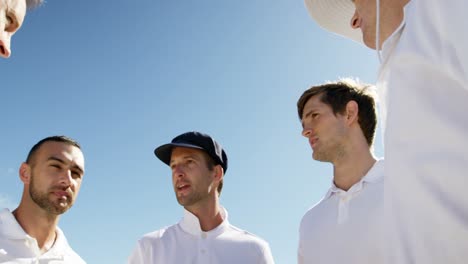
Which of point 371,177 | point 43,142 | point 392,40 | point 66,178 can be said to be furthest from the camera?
point 43,142

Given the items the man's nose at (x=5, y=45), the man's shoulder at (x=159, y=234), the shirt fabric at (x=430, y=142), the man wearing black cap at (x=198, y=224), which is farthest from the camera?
the man's shoulder at (x=159, y=234)

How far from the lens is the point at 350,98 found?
539 cm

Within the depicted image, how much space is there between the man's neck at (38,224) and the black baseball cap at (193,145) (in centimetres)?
167

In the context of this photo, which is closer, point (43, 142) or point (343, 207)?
point (343, 207)

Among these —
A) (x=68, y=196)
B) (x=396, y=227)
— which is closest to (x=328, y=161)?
(x=68, y=196)

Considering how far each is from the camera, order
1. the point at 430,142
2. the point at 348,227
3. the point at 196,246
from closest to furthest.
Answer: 1. the point at 430,142
2. the point at 348,227
3. the point at 196,246

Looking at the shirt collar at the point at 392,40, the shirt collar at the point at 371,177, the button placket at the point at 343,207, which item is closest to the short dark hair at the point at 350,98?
the shirt collar at the point at 371,177

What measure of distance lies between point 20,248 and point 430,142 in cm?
510

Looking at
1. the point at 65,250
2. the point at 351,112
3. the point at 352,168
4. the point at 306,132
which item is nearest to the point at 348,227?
the point at 352,168

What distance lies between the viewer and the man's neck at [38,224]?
536 centimetres

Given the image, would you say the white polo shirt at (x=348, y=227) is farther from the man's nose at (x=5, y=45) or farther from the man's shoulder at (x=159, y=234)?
the man's nose at (x=5, y=45)

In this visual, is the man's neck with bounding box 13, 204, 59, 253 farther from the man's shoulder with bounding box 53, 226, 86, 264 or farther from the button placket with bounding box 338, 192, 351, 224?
the button placket with bounding box 338, 192, 351, 224

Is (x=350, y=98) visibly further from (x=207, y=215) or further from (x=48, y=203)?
(x=48, y=203)

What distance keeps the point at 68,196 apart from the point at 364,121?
410cm
